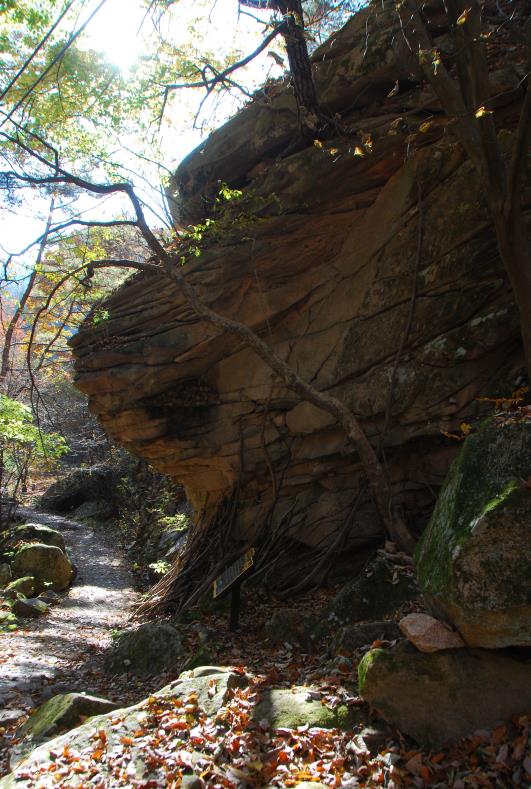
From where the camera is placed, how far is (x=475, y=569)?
328cm

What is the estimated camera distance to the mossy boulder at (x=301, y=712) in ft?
12.4

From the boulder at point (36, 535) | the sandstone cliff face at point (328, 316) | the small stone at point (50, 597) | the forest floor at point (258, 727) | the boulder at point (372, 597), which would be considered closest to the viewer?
the forest floor at point (258, 727)

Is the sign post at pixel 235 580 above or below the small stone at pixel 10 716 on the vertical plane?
above

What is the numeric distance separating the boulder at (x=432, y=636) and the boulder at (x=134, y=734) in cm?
168

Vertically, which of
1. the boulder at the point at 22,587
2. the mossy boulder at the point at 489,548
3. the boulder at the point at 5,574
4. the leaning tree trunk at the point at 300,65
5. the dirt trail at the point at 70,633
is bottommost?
the dirt trail at the point at 70,633

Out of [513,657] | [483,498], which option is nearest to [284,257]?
[483,498]

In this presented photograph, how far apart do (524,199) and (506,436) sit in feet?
14.0

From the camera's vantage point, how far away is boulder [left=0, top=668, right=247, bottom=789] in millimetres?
3607

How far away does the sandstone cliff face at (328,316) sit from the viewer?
7.05 metres

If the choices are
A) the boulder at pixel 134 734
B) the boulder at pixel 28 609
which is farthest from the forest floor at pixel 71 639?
the boulder at pixel 134 734

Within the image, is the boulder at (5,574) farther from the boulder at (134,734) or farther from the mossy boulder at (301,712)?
the mossy boulder at (301,712)

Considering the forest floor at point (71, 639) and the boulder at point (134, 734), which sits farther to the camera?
the forest floor at point (71, 639)

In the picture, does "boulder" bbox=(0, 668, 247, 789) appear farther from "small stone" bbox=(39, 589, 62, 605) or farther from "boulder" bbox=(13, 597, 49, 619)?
"small stone" bbox=(39, 589, 62, 605)

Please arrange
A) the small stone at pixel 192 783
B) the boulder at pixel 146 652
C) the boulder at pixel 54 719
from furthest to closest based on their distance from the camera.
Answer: the boulder at pixel 146 652 → the boulder at pixel 54 719 → the small stone at pixel 192 783
